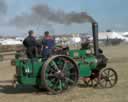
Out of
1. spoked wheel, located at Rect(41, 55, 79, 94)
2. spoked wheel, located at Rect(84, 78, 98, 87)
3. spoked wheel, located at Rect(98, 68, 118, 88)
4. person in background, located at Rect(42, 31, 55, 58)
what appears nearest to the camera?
spoked wheel, located at Rect(41, 55, 79, 94)

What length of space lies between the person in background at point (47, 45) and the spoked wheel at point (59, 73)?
0.48 meters

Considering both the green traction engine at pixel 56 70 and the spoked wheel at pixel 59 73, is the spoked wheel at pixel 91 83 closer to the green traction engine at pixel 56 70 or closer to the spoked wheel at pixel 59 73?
the green traction engine at pixel 56 70

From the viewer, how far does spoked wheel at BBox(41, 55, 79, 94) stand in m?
11.2

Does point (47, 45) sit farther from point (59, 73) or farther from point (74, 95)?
point (74, 95)

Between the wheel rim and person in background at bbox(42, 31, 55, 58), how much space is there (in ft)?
1.59

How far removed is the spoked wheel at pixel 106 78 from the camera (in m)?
12.5

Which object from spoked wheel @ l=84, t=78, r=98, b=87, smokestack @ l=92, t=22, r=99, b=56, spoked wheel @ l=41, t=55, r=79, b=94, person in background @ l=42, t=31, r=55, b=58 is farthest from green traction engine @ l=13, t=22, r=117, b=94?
spoked wheel @ l=84, t=78, r=98, b=87

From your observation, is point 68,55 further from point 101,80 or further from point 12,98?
point 12,98

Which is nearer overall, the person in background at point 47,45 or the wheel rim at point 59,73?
the wheel rim at point 59,73

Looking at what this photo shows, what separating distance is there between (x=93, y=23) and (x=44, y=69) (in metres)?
2.54

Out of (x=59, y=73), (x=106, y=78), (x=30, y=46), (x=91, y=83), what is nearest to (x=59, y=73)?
(x=59, y=73)

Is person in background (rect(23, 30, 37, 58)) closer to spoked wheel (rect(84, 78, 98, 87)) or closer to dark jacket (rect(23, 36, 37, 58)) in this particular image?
dark jacket (rect(23, 36, 37, 58))

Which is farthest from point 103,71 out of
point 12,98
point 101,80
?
point 12,98

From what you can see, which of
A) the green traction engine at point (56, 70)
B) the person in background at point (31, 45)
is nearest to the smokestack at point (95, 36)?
the green traction engine at point (56, 70)
